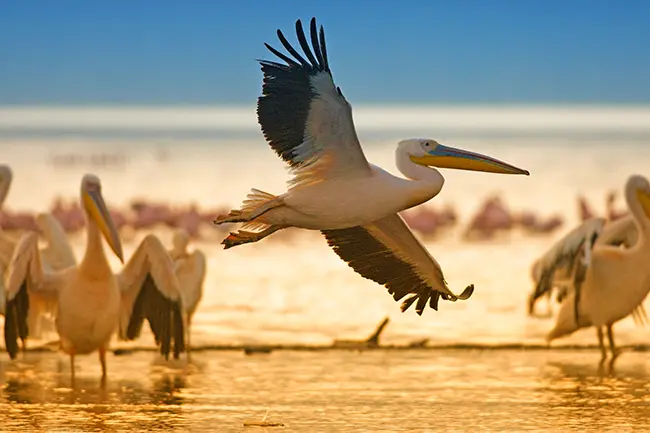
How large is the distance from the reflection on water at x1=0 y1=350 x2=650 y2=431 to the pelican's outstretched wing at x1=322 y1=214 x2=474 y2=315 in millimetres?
552

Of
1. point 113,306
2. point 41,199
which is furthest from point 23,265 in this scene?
point 41,199

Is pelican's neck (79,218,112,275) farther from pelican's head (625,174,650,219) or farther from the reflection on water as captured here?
pelican's head (625,174,650,219)

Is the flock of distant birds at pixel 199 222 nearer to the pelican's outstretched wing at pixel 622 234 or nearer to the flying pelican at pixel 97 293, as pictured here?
→ the pelican's outstretched wing at pixel 622 234

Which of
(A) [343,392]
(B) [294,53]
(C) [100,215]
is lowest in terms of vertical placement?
(A) [343,392]

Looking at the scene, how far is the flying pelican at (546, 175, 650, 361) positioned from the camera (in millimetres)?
9250

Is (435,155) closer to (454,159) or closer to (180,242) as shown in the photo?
(454,159)

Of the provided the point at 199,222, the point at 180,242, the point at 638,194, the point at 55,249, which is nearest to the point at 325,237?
the point at 180,242

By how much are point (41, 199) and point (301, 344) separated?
59.1 ft

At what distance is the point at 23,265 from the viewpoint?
8414 millimetres

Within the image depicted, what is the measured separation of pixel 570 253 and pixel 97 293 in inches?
114

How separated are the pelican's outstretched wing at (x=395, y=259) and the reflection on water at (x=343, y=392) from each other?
0.55 metres

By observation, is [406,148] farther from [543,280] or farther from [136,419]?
[543,280]

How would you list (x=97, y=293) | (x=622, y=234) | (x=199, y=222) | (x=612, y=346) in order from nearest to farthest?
(x=97, y=293) < (x=612, y=346) < (x=622, y=234) < (x=199, y=222)

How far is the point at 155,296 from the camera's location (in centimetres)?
876
